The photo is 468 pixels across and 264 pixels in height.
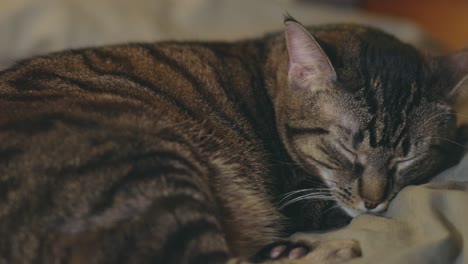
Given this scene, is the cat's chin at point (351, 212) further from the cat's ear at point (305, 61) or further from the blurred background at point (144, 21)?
the blurred background at point (144, 21)

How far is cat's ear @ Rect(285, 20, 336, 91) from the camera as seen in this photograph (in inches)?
54.6

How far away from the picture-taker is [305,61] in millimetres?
1453

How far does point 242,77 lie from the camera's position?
162 cm

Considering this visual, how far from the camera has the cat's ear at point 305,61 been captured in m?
1.39

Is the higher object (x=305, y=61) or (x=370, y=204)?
(x=305, y=61)

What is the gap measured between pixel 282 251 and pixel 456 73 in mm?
666

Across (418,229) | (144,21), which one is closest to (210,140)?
(418,229)

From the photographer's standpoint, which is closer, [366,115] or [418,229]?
[418,229]

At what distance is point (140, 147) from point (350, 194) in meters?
0.55

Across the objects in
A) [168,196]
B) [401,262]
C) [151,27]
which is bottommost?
[401,262]

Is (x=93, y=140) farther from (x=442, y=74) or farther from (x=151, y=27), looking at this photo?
(x=151, y=27)

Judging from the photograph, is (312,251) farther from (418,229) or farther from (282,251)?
(418,229)

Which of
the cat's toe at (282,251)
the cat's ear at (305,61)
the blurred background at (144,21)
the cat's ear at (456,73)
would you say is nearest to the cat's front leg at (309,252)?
the cat's toe at (282,251)

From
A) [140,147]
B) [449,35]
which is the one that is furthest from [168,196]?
[449,35]
